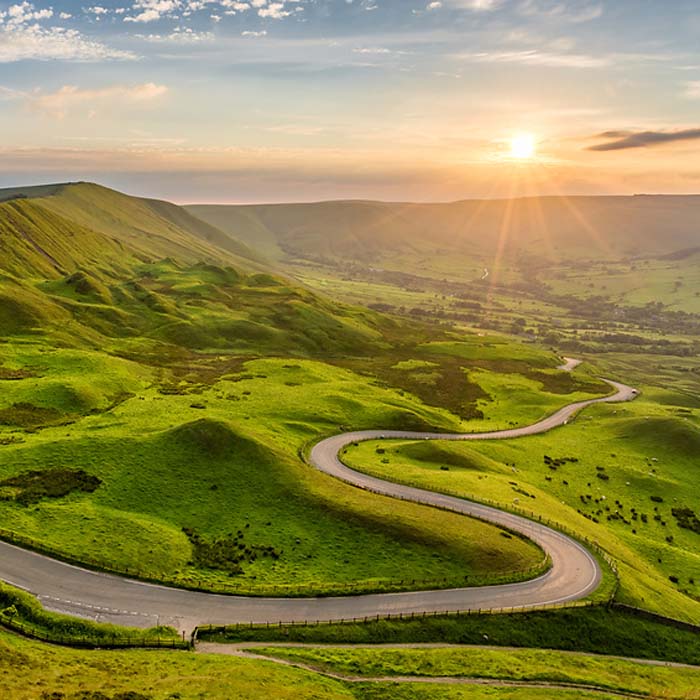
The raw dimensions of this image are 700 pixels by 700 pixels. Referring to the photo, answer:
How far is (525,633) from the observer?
5441cm

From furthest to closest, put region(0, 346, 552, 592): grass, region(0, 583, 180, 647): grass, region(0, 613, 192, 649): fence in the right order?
region(0, 346, 552, 592): grass → region(0, 583, 180, 647): grass → region(0, 613, 192, 649): fence

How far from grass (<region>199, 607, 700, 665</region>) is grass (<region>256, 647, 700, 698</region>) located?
A: 1.33m

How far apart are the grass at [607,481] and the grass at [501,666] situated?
11.0 m

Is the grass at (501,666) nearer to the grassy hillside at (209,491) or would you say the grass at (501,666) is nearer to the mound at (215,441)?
the grassy hillside at (209,491)

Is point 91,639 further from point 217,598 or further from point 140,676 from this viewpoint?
point 217,598

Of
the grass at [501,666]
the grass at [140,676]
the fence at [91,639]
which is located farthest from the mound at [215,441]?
the grass at [140,676]

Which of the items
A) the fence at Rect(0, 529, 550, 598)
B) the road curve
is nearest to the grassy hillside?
the fence at Rect(0, 529, 550, 598)

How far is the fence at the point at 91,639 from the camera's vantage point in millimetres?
44031

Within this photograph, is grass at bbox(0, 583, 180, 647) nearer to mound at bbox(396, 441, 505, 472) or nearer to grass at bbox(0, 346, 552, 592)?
grass at bbox(0, 346, 552, 592)

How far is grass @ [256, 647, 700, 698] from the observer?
153ft

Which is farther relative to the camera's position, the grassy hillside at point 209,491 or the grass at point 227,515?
the grassy hillside at point 209,491

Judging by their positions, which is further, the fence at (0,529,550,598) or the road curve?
the fence at (0,529,550,598)

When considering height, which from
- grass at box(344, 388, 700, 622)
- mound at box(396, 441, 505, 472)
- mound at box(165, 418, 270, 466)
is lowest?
grass at box(344, 388, 700, 622)

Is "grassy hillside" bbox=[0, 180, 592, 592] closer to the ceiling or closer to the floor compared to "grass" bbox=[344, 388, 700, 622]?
closer to the ceiling
